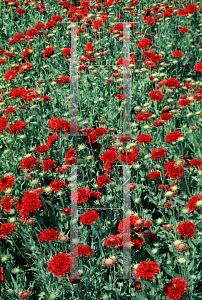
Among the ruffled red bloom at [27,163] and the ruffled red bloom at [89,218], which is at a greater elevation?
the ruffled red bloom at [27,163]

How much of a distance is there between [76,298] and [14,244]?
0.74 meters

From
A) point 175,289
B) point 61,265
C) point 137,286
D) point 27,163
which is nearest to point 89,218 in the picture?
point 61,265

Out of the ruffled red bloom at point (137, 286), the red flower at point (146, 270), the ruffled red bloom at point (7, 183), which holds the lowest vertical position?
the ruffled red bloom at point (137, 286)

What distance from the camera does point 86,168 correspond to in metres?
2.80

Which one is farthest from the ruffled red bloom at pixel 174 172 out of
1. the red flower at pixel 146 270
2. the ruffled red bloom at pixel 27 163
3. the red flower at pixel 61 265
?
the ruffled red bloom at pixel 27 163

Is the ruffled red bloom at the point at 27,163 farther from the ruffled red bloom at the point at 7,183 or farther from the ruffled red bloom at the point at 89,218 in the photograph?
the ruffled red bloom at the point at 89,218

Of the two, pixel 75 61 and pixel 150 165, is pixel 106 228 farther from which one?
pixel 75 61

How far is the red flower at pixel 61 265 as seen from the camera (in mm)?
1800

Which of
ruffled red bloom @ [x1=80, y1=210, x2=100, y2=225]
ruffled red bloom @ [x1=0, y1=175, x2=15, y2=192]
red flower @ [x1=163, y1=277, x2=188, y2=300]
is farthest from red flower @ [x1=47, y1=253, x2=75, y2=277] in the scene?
ruffled red bloom @ [x1=0, y1=175, x2=15, y2=192]

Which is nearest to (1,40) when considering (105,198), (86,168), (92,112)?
(92,112)

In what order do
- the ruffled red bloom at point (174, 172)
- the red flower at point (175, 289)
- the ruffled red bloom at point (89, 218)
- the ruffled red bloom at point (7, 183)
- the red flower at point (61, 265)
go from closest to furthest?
the red flower at point (175, 289) → the red flower at point (61, 265) → the ruffled red bloom at point (89, 218) → the ruffled red bloom at point (174, 172) → the ruffled red bloom at point (7, 183)

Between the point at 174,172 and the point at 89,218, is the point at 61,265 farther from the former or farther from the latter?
the point at 174,172

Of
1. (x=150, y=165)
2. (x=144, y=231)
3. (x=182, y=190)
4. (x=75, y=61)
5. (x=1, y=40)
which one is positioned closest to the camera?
(x=144, y=231)

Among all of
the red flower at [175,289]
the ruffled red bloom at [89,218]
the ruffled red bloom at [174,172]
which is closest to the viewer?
the red flower at [175,289]
